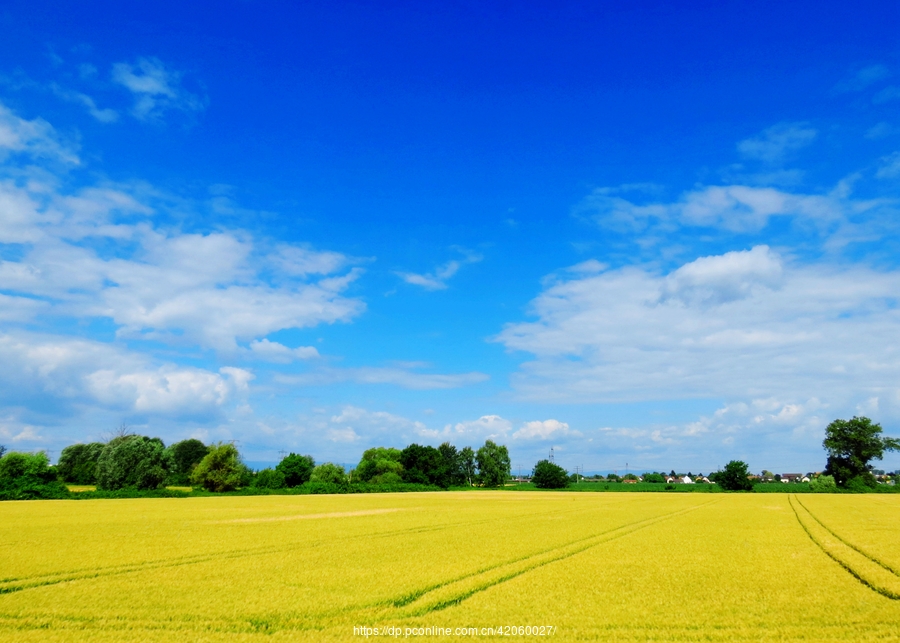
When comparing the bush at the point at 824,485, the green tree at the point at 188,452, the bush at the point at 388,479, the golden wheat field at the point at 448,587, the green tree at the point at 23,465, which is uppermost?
the green tree at the point at 188,452

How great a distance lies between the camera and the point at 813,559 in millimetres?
20391

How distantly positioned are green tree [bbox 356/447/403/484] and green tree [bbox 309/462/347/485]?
317 inches

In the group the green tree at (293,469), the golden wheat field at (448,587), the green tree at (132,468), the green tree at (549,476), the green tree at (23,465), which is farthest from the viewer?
the green tree at (549,476)

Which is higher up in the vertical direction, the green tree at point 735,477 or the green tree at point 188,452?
the green tree at point 188,452

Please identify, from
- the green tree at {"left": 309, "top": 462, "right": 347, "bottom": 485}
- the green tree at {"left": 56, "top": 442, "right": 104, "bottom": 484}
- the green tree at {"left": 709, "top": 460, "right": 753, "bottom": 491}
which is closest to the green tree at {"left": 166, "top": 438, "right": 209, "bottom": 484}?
the green tree at {"left": 56, "top": 442, "right": 104, "bottom": 484}

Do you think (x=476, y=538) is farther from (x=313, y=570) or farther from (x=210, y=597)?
(x=210, y=597)

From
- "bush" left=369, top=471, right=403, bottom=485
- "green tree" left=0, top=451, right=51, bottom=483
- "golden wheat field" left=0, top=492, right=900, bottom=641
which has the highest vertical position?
"green tree" left=0, top=451, right=51, bottom=483

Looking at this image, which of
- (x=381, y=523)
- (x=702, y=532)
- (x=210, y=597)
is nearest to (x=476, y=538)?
(x=381, y=523)

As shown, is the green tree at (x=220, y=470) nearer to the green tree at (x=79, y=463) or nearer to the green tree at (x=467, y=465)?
the green tree at (x=79, y=463)

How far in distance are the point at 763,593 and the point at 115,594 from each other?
16.7 m

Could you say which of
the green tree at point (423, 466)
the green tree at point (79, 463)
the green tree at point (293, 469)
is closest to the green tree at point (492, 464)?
the green tree at point (423, 466)

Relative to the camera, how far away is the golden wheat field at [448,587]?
10.8 metres

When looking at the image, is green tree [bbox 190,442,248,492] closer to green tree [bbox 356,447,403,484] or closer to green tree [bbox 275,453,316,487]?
green tree [bbox 275,453,316,487]

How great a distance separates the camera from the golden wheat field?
1077cm
